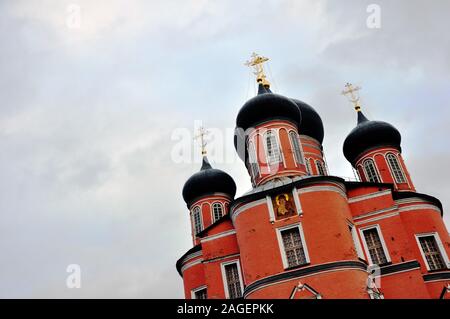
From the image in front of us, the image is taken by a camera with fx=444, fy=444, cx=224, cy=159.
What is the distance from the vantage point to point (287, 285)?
54.1ft

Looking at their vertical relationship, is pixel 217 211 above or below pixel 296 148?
above

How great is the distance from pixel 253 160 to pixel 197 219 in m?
7.29

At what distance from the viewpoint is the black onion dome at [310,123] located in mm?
27641

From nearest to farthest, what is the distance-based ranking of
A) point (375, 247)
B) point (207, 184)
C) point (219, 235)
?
point (375, 247)
point (219, 235)
point (207, 184)

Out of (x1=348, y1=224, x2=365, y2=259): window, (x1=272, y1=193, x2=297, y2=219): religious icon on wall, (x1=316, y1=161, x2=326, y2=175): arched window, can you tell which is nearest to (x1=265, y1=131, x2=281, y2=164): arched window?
(x1=272, y1=193, x2=297, y2=219): religious icon on wall

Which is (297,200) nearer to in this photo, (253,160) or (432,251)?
(253,160)

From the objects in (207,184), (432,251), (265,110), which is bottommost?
(432,251)

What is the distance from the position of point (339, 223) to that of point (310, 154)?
10.1m

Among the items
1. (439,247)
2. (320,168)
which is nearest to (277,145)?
(320,168)

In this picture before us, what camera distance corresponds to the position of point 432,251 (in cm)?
2022

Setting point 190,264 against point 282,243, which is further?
point 190,264

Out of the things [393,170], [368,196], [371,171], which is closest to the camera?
[368,196]

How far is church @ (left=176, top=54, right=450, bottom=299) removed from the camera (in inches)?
653
